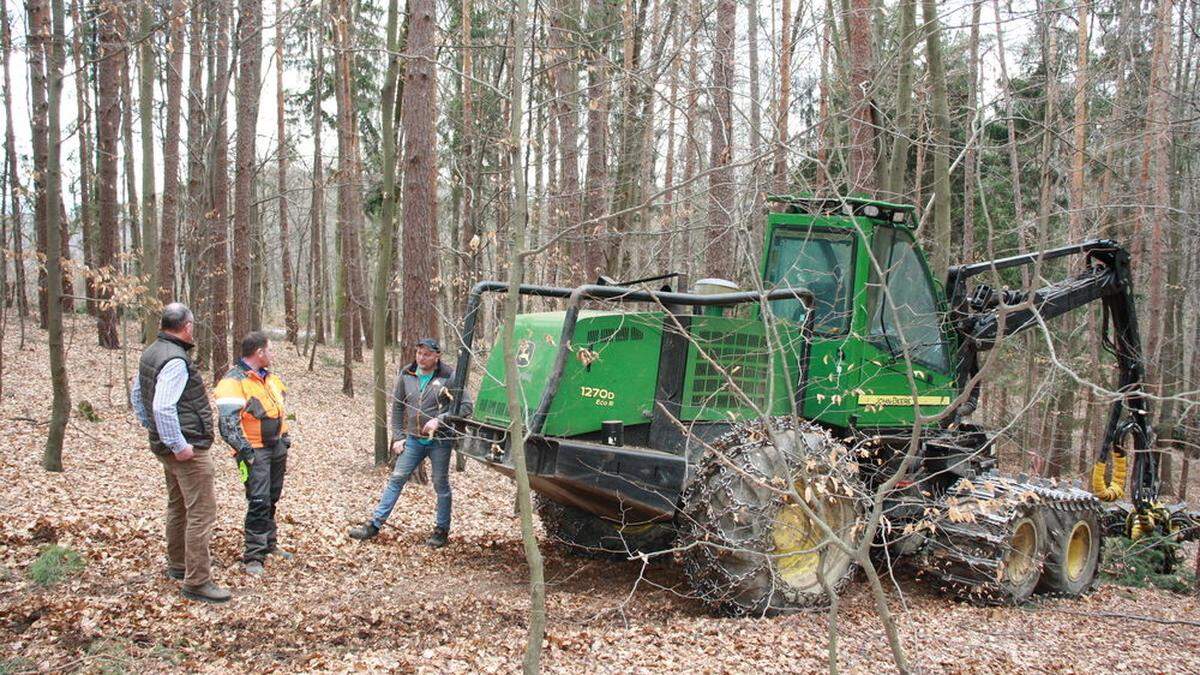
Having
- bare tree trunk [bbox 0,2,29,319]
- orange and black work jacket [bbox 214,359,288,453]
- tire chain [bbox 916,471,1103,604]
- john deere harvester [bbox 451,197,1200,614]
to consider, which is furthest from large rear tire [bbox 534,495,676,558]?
bare tree trunk [bbox 0,2,29,319]

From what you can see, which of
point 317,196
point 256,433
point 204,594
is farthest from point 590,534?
point 317,196

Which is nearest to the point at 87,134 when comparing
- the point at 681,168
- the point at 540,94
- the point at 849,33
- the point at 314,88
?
the point at 314,88

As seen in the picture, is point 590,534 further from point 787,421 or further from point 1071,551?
point 1071,551

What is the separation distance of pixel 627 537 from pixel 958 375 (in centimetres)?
332

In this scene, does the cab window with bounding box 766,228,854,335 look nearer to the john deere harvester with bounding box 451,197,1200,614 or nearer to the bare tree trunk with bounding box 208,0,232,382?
the john deere harvester with bounding box 451,197,1200,614

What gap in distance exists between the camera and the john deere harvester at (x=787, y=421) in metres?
5.63

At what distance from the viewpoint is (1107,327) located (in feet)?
28.9

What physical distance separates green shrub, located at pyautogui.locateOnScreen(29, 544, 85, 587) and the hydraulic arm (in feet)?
22.8

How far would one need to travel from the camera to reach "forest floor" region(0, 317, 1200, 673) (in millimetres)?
4816

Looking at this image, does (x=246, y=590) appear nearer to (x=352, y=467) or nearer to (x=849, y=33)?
(x=352, y=467)

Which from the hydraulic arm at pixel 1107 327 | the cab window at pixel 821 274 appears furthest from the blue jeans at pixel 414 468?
the hydraulic arm at pixel 1107 327

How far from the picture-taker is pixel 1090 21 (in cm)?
1454

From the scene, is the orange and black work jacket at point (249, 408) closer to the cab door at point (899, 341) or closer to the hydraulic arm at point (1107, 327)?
the cab door at point (899, 341)

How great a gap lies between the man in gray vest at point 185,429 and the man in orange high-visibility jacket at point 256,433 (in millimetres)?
503
